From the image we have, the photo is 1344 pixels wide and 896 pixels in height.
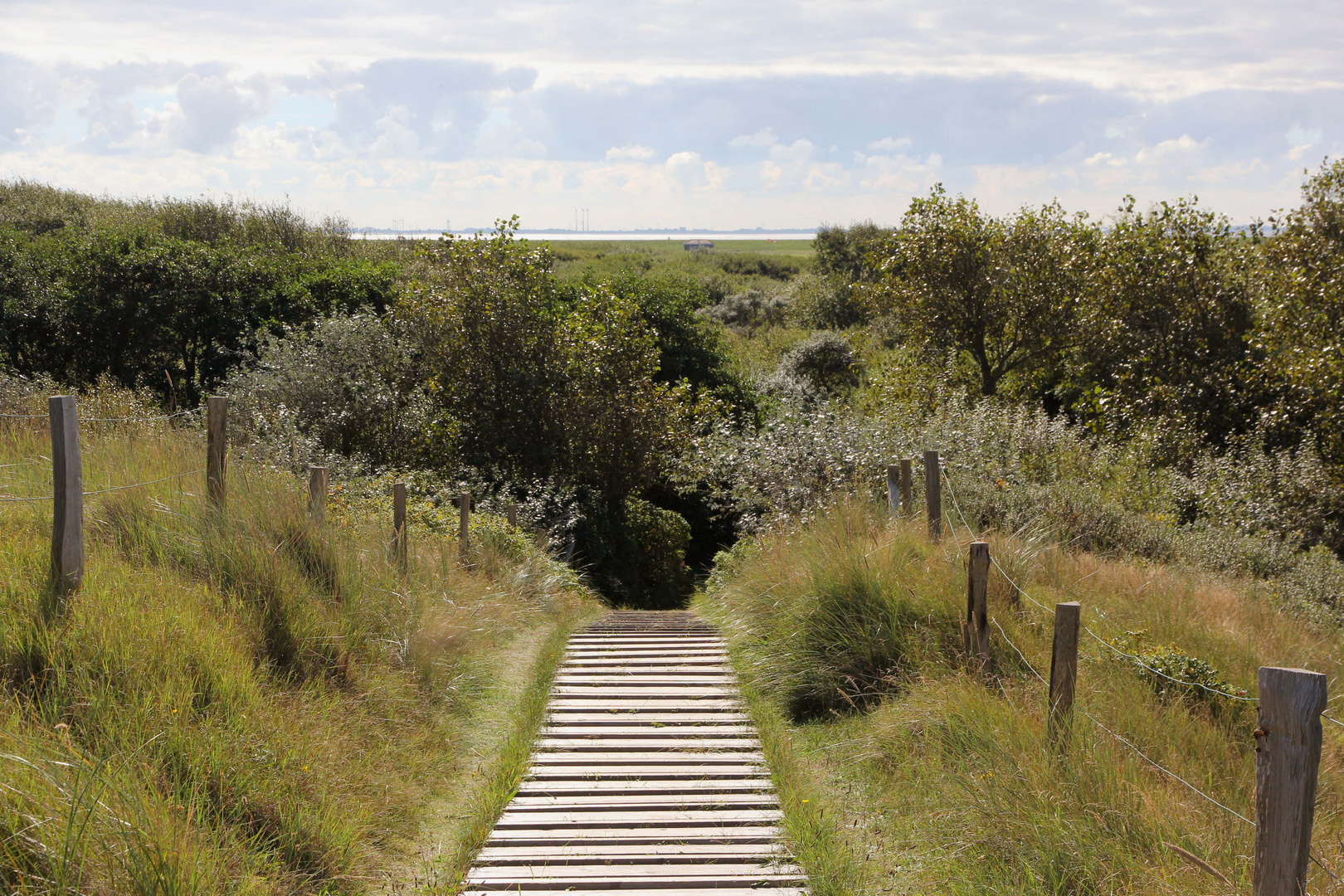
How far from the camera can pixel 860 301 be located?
944 inches

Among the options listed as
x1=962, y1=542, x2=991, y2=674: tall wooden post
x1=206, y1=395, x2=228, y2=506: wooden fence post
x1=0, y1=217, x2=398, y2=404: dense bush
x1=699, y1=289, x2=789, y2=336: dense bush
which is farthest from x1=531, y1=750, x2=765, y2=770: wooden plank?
x1=699, y1=289, x2=789, y2=336: dense bush

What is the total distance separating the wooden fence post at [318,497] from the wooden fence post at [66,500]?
5.89ft

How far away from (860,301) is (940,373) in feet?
13.0

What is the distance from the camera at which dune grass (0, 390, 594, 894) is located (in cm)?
333

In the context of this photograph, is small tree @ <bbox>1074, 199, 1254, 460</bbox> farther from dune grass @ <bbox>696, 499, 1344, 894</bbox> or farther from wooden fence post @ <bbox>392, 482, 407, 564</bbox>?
wooden fence post @ <bbox>392, 482, 407, 564</bbox>

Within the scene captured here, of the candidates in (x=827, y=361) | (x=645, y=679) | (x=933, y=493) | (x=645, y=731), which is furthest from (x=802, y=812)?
(x=827, y=361)

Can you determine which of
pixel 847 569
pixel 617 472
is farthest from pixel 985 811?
pixel 617 472

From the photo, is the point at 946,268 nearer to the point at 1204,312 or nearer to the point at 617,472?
the point at 1204,312

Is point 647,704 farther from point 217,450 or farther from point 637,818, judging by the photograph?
point 217,450

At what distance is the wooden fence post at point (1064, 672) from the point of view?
4.33 metres

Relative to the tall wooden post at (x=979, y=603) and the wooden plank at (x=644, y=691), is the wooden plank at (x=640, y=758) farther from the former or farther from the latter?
the tall wooden post at (x=979, y=603)

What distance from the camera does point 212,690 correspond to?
14.6 ft

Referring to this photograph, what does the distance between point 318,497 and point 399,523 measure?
1.39m

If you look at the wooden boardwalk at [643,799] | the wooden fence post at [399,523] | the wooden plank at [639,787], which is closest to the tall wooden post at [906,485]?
the wooden boardwalk at [643,799]
